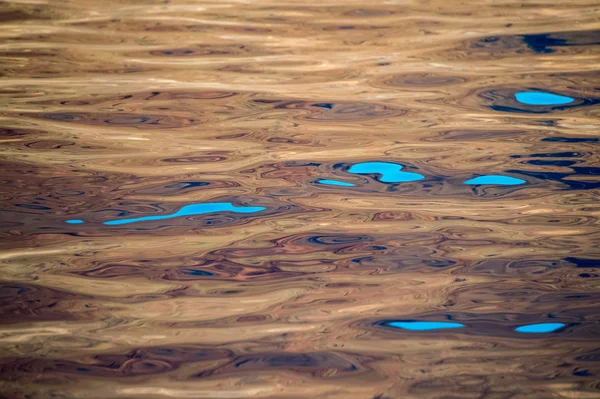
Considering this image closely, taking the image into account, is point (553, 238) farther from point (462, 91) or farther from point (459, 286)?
point (462, 91)

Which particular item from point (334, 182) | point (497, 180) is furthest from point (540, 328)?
point (334, 182)

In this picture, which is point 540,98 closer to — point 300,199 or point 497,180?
point 497,180

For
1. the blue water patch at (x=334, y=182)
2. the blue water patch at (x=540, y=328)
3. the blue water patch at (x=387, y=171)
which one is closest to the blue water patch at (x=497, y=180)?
the blue water patch at (x=387, y=171)

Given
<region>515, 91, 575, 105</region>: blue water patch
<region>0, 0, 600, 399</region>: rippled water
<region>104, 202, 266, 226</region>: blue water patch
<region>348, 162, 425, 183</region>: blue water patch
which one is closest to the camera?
<region>0, 0, 600, 399</region>: rippled water

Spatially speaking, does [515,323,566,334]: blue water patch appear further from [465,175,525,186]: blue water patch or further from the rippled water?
[465,175,525,186]: blue water patch

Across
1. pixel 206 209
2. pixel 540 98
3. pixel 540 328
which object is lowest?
pixel 540 328

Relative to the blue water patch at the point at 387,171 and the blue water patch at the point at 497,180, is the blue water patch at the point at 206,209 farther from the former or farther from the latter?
the blue water patch at the point at 497,180

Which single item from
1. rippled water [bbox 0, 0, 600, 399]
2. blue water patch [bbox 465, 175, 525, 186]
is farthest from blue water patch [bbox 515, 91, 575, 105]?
blue water patch [bbox 465, 175, 525, 186]

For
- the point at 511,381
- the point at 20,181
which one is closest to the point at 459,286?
the point at 511,381
